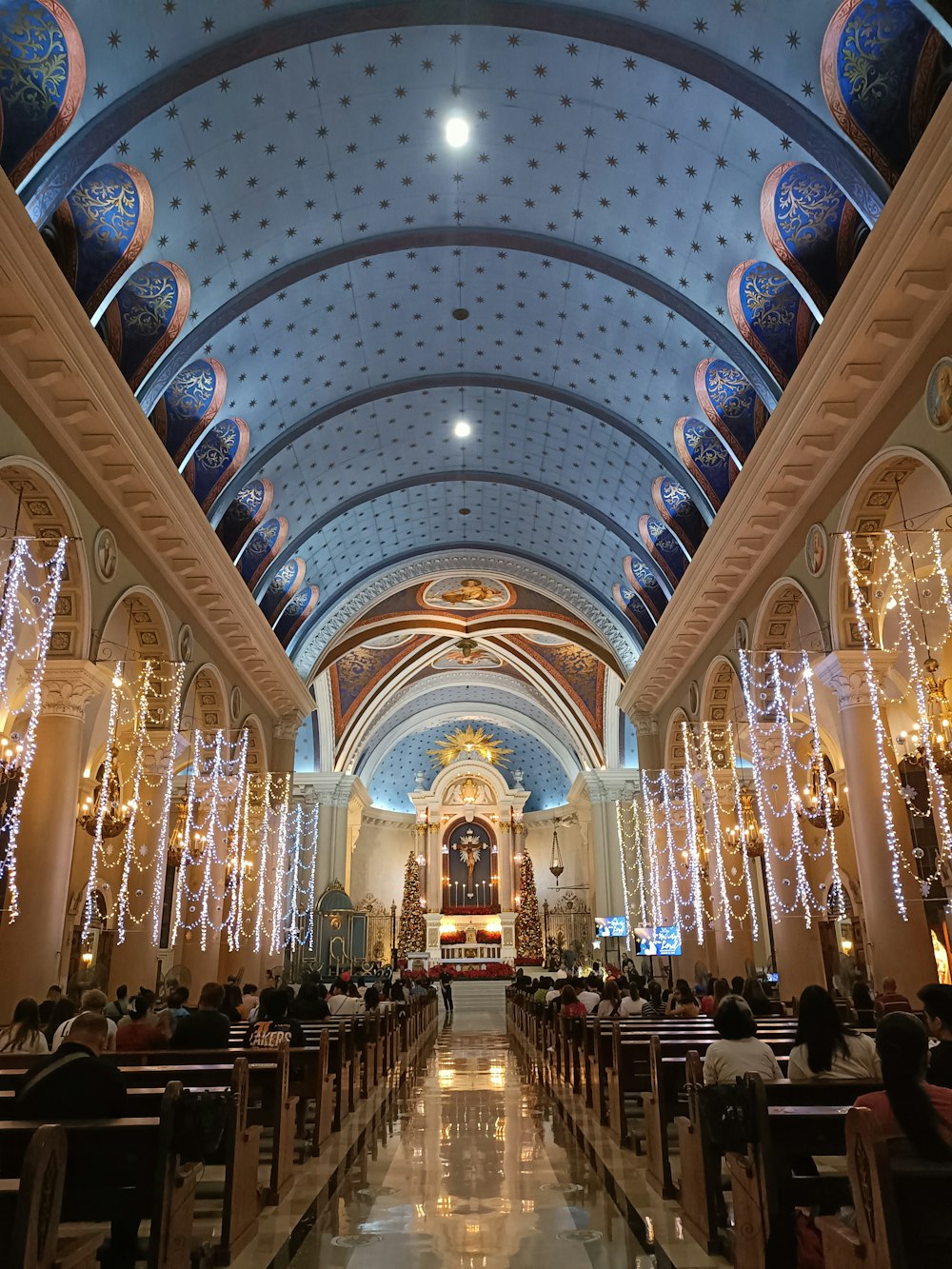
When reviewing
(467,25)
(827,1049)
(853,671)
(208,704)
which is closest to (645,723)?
(208,704)

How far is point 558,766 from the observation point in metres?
35.1

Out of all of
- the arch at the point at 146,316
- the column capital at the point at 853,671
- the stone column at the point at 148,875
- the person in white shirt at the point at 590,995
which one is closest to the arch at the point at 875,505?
the column capital at the point at 853,671

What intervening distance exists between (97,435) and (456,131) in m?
5.33

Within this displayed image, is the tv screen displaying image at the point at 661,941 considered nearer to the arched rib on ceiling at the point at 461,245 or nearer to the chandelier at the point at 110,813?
the chandelier at the point at 110,813

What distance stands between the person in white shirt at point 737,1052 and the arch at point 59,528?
762cm

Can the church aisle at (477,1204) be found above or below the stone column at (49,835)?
below

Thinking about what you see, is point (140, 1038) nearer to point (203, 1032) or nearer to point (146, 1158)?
point (203, 1032)

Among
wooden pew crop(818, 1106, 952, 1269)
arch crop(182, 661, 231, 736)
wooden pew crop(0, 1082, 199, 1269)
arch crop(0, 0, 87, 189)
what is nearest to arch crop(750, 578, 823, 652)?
arch crop(182, 661, 231, 736)

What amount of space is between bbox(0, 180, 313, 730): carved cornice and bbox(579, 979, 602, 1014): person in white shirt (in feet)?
25.6

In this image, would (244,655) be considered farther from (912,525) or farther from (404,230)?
(912,525)

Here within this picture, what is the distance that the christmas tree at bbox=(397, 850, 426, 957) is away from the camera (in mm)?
34250

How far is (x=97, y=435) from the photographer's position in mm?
9672

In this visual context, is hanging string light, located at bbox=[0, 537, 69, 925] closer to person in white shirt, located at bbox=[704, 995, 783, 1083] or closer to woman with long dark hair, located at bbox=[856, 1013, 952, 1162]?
person in white shirt, located at bbox=[704, 995, 783, 1083]

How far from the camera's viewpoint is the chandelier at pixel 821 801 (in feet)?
39.0
